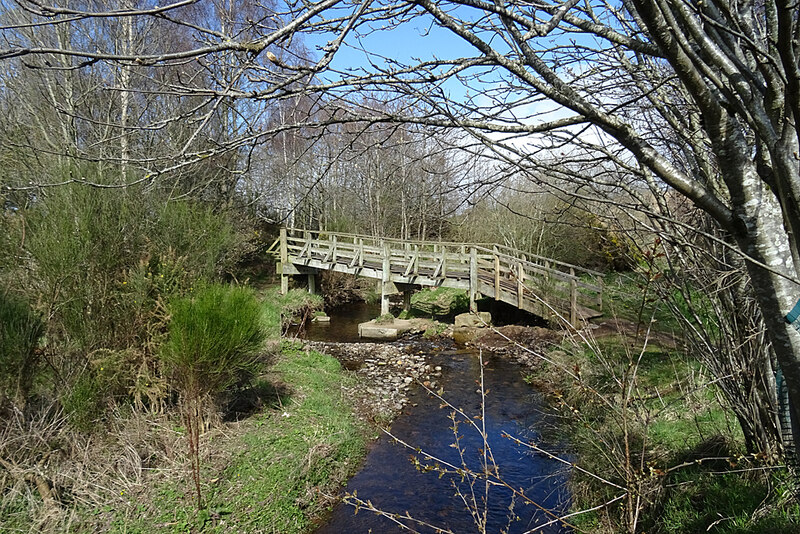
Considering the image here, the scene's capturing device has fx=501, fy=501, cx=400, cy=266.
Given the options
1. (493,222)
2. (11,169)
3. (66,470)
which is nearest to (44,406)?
(66,470)

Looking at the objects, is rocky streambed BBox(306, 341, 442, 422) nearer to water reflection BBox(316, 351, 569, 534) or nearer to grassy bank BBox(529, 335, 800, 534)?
water reflection BBox(316, 351, 569, 534)

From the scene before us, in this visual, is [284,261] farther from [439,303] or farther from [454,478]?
[454,478]

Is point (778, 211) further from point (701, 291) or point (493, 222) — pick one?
point (493, 222)

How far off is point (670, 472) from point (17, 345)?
5505 millimetres

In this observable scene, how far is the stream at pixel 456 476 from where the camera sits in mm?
4781

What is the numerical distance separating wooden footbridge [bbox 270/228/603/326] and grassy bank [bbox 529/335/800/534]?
3.97 m

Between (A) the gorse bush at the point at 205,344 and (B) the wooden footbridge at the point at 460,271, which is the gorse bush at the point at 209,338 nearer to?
(A) the gorse bush at the point at 205,344

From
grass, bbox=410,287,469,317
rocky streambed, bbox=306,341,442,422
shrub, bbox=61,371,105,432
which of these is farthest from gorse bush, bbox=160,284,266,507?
grass, bbox=410,287,469,317

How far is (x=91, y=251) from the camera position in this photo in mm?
5160

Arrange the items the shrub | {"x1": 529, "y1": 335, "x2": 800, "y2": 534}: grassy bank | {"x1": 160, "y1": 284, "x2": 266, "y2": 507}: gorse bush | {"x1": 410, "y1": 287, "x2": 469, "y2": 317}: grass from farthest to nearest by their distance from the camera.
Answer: {"x1": 410, "y1": 287, "x2": 469, "y2": 317}: grass → {"x1": 160, "y1": 284, "x2": 266, "y2": 507}: gorse bush → the shrub → {"x1": 529, "y1": 335, "x2": 800, "y2": 534}: grassy bank

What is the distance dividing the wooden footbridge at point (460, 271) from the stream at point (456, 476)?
1.99 m

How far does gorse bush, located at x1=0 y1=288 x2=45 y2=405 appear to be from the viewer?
4289mm

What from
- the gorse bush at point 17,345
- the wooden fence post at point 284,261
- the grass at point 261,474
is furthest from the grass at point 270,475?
the wooden fence post at point 284,261

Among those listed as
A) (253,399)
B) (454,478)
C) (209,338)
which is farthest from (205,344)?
(454,478)
